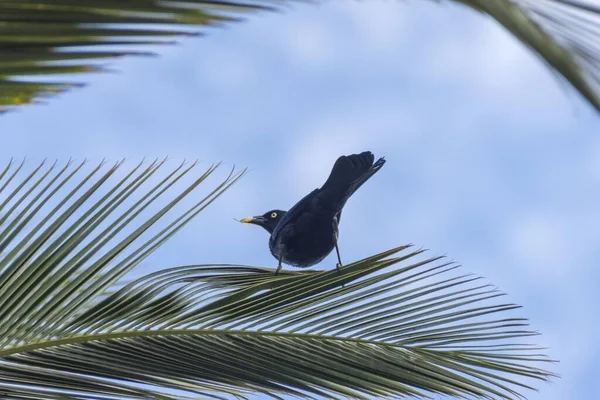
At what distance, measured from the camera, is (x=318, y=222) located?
5781 millimetres

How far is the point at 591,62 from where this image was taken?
0.91 metres

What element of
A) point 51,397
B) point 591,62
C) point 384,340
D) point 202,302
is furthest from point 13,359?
point 591,62

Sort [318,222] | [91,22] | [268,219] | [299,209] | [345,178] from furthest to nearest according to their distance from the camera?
[268,219] → [299,209] → [318,222] → [345,178] → [91,22]

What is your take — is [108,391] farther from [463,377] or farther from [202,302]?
[463,377]

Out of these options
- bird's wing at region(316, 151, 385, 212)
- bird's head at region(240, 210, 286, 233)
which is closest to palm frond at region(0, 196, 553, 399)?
bird's wing at region(316, 151, 385, 212)

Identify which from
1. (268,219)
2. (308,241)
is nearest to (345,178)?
(308,241)

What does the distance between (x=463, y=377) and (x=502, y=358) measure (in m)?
0.17

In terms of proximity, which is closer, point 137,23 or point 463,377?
point 137,23

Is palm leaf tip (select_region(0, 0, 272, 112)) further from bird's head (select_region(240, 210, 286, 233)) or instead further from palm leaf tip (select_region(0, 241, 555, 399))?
bird's head (select_region(240, 210, 286, 233))

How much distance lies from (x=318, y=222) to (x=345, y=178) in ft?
1.15

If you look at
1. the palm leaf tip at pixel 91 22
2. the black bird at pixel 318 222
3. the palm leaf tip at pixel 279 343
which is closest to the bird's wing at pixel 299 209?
the black bird at pixel 318 222

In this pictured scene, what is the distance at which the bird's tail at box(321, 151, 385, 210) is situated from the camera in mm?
5281

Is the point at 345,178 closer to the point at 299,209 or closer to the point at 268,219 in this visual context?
the point at 299,209

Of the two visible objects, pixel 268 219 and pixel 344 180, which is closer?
pixel 344 180
